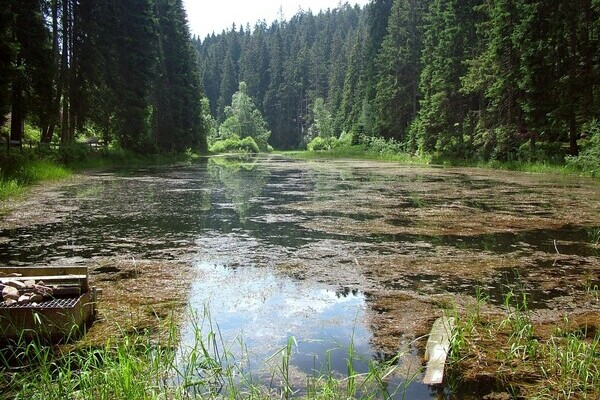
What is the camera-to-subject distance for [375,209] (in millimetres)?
10375

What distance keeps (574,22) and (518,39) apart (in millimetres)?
2282

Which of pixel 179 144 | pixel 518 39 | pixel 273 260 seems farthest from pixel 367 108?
pixel 273 260

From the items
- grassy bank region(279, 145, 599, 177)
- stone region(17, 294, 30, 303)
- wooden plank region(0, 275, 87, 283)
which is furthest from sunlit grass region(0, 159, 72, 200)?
grassy bank region(279, 145, 599, 177)

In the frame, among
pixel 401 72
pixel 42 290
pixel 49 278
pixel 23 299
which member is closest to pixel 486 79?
pixel 401 72

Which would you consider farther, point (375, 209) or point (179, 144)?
point (179, 144)

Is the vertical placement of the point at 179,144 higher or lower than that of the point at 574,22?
lower

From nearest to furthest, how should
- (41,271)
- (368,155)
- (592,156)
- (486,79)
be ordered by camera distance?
1. (41,271)
2. (592,156)
3. (486,79)
4. (368,155)

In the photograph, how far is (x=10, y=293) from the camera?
374 cm

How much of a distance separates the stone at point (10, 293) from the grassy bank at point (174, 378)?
551mm

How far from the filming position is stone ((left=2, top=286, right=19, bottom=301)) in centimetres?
373

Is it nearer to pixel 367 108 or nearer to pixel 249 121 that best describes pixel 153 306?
pixel 367 108

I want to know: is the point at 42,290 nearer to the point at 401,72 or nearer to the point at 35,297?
the point at 35,297

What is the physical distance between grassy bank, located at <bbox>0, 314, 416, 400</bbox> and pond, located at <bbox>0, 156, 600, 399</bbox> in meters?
0.11

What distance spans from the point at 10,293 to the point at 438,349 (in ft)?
10.2
